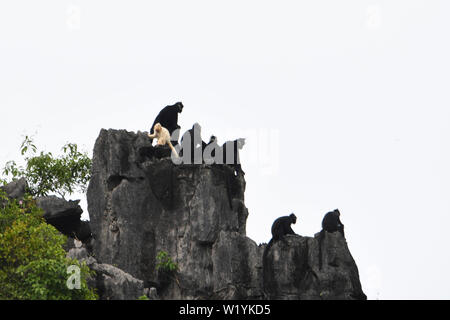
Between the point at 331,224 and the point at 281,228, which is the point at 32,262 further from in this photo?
the point at 331,224

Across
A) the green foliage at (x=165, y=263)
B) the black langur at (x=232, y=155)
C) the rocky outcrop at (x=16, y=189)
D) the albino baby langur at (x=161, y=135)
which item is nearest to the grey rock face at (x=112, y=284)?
the green foliage at (x=165, y=263)

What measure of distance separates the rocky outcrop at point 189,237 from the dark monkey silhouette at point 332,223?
503 mm

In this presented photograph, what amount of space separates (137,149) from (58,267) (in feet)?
37.3

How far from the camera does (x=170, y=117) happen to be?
39.9m

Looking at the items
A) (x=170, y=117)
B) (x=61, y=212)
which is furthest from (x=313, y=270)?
(x=61, y=212)

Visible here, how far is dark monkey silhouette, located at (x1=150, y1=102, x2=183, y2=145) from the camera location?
130 ft

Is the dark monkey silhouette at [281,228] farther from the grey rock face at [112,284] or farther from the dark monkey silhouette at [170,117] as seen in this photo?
the grey rock face at [112,284]

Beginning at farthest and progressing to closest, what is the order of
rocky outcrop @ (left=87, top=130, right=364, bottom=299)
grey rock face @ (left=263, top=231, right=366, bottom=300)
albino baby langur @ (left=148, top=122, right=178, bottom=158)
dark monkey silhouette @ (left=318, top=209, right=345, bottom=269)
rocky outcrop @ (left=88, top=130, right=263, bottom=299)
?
albino baby langur @ (left=148, top=122, right=178, bottom=158)
dark monkey silhouette @ (left=318, top=209, right=345, bottom=269)
grey rock face @ (left=263, top=231, right=366, bottom=300)
rocky outcrop @ (left=87, top=130, right=364, bottom=299)
rocky outcrop @ (left=88, top=130, right=263, bottom=299)

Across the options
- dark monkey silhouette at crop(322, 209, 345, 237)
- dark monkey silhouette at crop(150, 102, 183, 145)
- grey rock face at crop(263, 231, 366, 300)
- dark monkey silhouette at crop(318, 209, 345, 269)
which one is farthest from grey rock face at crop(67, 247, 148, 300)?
dark monkey silhouette at crop(150, 102, 183, 145)

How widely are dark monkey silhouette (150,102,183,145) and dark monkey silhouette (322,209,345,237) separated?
7.57 meters

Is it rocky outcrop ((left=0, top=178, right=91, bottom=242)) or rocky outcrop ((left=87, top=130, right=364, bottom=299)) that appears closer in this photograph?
rocky outcrop ((left=87, top=130, right=364, bottom=299))

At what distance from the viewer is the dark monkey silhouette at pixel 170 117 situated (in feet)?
130

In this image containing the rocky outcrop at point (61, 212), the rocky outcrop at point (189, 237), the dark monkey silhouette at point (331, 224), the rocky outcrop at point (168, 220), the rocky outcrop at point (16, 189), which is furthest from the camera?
the dark monkey silhouette at point (331, 224)

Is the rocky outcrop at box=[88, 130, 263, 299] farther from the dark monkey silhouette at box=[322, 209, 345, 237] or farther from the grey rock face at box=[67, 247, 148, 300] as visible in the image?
the grey rock face at box=[67, 247, 148, 300]
